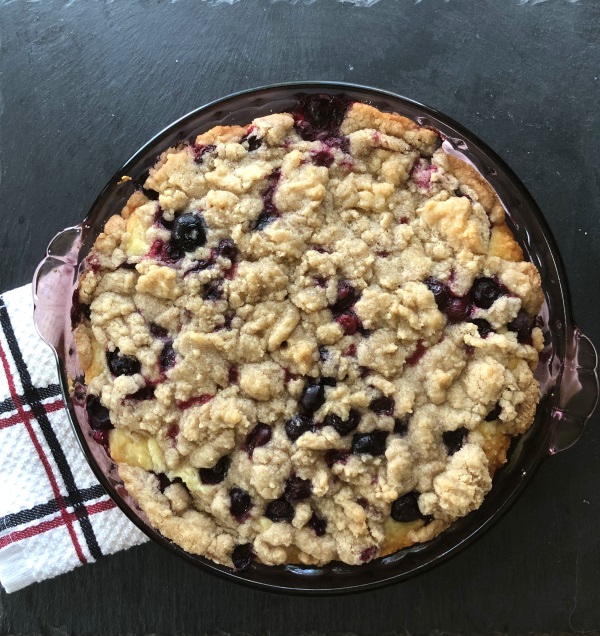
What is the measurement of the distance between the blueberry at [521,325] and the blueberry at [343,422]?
51 centimetres

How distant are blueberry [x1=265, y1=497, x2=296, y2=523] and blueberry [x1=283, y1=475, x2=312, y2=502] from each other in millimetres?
26

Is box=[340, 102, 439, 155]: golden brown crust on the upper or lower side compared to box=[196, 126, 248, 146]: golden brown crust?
lower

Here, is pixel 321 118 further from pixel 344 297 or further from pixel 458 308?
pixel 458 308

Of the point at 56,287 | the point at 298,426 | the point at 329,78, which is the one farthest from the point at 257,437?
the point at 329,78

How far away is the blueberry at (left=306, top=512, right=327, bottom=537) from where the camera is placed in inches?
82.7

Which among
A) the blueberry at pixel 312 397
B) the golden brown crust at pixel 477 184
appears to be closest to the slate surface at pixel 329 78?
the golden brown crust at pixel 477 184

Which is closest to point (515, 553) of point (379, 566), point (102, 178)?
point (379, 566)

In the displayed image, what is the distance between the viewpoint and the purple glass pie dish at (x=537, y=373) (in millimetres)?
2191

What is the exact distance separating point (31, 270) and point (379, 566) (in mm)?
1585

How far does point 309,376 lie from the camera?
2080mm

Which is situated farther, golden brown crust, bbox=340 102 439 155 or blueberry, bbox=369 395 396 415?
golden brown crust, bbox=340 102 439 155

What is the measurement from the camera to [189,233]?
2.10 m

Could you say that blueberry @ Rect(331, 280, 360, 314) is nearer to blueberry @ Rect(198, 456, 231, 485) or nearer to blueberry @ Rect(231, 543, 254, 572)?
blueberry @ Rect(198, 456, 231, 485)

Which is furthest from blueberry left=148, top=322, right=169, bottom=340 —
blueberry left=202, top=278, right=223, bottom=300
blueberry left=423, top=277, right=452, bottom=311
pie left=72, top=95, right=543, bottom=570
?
blueberry left=423, top=277, right=452, bottom=311
